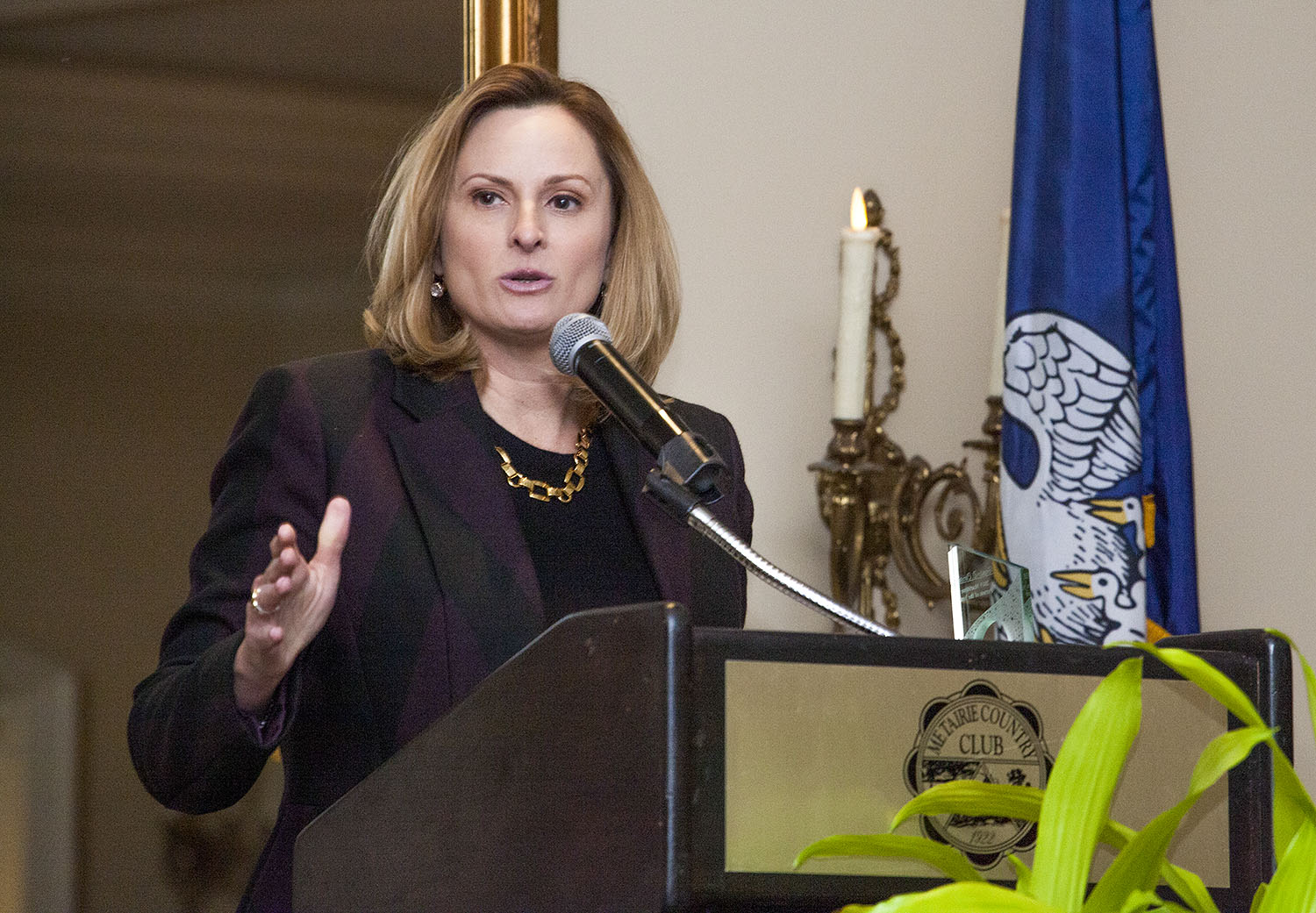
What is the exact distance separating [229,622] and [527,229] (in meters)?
0.51

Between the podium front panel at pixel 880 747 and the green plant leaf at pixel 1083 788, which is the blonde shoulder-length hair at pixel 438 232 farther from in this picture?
the green plant leaf at pixel 1083 788

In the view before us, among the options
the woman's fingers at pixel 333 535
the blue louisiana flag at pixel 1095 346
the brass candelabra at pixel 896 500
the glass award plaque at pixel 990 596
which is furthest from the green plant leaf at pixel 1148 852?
the brass candelabra at pixel 896 500

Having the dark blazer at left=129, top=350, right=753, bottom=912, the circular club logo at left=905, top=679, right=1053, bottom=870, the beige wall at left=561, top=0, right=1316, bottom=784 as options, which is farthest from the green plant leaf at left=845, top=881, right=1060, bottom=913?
the beige wall at left=561, top=0, right=1316, bottom=784

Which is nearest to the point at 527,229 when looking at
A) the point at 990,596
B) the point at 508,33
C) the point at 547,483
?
the point at 547,483

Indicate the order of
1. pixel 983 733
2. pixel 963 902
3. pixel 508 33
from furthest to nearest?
pixel 508 33 → pixel 983 733 → pixel 963 902

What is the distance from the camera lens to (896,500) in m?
2.37

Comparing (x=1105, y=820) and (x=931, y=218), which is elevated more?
(x=931, y=218)

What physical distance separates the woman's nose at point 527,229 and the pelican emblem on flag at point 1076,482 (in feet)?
2.91

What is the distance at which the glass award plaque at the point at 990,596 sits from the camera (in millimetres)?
955

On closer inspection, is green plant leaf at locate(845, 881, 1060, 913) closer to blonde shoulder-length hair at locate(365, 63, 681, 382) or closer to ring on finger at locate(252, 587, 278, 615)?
ring on finger at locate(252, 587, 278, 615)

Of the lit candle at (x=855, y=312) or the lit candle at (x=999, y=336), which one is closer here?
the lit candle at (x=855, y=312)

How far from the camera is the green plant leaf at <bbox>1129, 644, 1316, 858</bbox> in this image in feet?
2.03

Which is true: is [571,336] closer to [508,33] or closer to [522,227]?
[522,227]

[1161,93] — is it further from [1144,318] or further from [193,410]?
[193,410]
